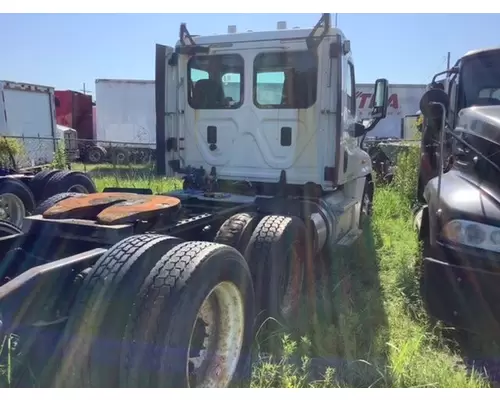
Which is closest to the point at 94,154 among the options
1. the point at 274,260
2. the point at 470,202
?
the point at 274,260

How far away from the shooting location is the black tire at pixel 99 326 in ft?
7.24

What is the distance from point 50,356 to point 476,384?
8.55 feet

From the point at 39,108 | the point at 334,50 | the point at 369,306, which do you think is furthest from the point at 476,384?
the point at 39,108

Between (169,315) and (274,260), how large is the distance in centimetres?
172

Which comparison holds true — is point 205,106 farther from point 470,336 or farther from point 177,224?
point 470,336

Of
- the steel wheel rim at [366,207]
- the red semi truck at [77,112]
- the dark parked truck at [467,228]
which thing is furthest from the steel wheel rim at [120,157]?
the dark parked truck at [467,228]

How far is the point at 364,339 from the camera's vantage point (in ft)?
12.4

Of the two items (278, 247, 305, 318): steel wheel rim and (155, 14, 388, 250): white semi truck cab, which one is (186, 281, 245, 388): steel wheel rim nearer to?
(278, 247, 305, 318): steel wheel rim

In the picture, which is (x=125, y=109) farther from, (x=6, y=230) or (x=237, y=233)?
(x=237, y=233)

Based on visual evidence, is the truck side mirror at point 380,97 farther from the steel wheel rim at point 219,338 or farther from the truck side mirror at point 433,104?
the steel wheel rim at point 219,338

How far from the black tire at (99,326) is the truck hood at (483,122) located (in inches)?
120

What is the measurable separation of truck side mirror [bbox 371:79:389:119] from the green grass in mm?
1823

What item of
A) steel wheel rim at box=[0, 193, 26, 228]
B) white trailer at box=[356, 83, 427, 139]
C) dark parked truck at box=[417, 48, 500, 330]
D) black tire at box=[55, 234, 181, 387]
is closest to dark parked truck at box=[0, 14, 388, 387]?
black tire at box=[55, 234, 181, 387]

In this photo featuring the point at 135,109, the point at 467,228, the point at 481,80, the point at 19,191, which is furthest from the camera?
the point at 135,109
